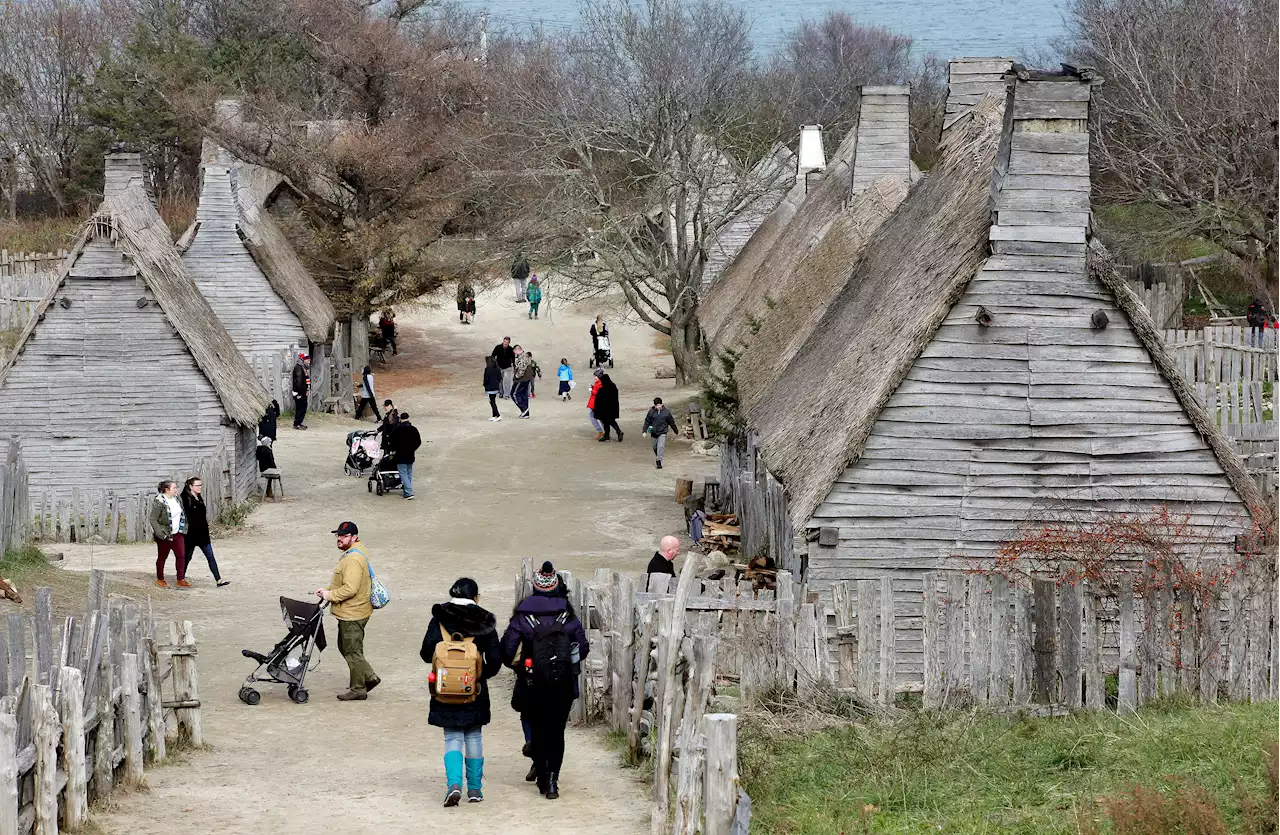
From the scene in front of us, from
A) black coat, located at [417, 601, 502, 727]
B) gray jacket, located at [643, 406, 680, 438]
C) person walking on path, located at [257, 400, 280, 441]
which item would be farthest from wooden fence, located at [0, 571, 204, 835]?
gray jacket, located at [643, 406, 680, 438]

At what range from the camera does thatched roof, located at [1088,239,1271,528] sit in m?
16.4

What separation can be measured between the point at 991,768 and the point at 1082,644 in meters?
2.35

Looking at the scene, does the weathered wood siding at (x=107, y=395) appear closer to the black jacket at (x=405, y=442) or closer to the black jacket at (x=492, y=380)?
the black jacket at (x=405, y=442)

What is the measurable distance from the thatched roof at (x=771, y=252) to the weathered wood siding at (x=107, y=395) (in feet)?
30.8

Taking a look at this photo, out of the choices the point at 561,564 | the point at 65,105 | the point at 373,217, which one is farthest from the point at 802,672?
the point at 65,105

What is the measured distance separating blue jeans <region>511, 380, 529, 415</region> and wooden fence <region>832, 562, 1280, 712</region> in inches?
1086

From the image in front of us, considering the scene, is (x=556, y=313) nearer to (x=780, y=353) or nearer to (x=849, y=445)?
A: (x=780, y=353)

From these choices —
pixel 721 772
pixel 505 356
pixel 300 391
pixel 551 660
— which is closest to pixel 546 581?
pixel 551 660

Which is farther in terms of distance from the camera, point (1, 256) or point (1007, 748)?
point (1, 256)

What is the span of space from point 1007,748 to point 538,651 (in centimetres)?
323

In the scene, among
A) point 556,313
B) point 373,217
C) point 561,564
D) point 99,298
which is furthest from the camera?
point 556,313

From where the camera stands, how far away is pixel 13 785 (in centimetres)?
969

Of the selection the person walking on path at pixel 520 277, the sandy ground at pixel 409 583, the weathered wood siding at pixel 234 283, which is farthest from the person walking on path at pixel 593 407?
the person walking on path at pixel 520 277

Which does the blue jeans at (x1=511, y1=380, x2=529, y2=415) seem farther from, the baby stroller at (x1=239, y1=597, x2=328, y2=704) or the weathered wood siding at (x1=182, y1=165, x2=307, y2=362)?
the baby stroller at (x1=239, y1=597, x2=328, y2=704)
